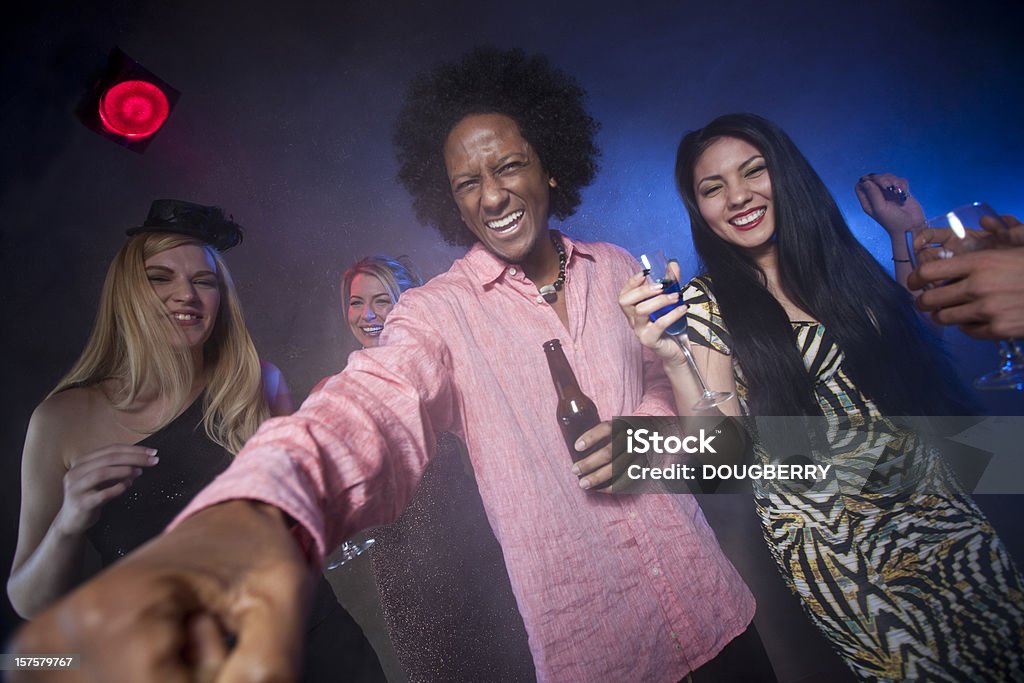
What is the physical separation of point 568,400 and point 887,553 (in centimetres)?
107

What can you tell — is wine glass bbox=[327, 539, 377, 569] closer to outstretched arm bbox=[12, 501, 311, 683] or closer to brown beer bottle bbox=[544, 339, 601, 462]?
brown beer bottle bbox=[544, 339, 601, 462]

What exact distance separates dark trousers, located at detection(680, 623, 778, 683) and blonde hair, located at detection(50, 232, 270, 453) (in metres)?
1.73

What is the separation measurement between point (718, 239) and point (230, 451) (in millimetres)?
1984

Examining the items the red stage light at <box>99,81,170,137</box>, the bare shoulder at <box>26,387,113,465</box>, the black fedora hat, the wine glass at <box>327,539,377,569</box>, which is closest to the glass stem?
the wine glass at <box>327,539,377,569</box>

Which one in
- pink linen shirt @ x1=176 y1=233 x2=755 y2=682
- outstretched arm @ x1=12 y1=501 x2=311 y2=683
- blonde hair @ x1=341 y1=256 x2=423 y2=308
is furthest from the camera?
blonde hair @ x1=341 y1=256 x2=423 y2=308

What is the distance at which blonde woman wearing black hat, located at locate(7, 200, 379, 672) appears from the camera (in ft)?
4.97

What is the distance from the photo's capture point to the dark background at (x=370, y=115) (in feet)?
6.68

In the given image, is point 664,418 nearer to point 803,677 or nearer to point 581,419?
point 581,419

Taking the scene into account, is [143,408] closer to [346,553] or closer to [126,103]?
[346,553]

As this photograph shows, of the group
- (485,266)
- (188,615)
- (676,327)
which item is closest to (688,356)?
(676,327)

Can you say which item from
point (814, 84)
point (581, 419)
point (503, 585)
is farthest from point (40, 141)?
point (814, 84)

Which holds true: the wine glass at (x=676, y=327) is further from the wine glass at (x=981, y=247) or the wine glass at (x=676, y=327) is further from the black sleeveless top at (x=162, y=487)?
the black sleeveless top at (x=162, y=487)

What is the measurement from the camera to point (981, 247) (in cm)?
134

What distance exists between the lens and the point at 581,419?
57.9 inches
